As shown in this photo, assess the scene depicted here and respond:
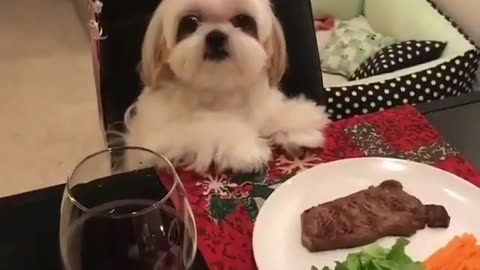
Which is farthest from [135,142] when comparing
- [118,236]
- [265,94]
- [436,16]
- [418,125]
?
[436,16]

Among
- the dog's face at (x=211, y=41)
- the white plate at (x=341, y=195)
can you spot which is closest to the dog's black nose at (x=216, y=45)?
the dog's face at (x=211, y=41)

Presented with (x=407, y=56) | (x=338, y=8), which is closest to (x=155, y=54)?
(x=407, y=56)

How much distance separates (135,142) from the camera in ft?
4.28

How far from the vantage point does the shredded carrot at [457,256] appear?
3.09ft

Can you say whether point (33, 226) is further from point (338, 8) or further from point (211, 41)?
point (338, 8)

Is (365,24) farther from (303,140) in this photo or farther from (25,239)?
(25,239)

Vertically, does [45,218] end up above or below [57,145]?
above

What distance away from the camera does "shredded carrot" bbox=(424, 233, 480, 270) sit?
94 cm

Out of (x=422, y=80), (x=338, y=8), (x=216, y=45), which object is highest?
(x=216, y=45)

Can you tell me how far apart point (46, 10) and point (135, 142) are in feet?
6.52

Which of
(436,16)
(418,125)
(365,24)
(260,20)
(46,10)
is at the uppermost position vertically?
(260,20)

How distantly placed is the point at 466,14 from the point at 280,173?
0.95 meters

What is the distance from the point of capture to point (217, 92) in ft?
4.18

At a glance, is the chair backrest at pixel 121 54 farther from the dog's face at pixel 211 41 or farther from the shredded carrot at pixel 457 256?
the shredded carrot at pixel 457 256
